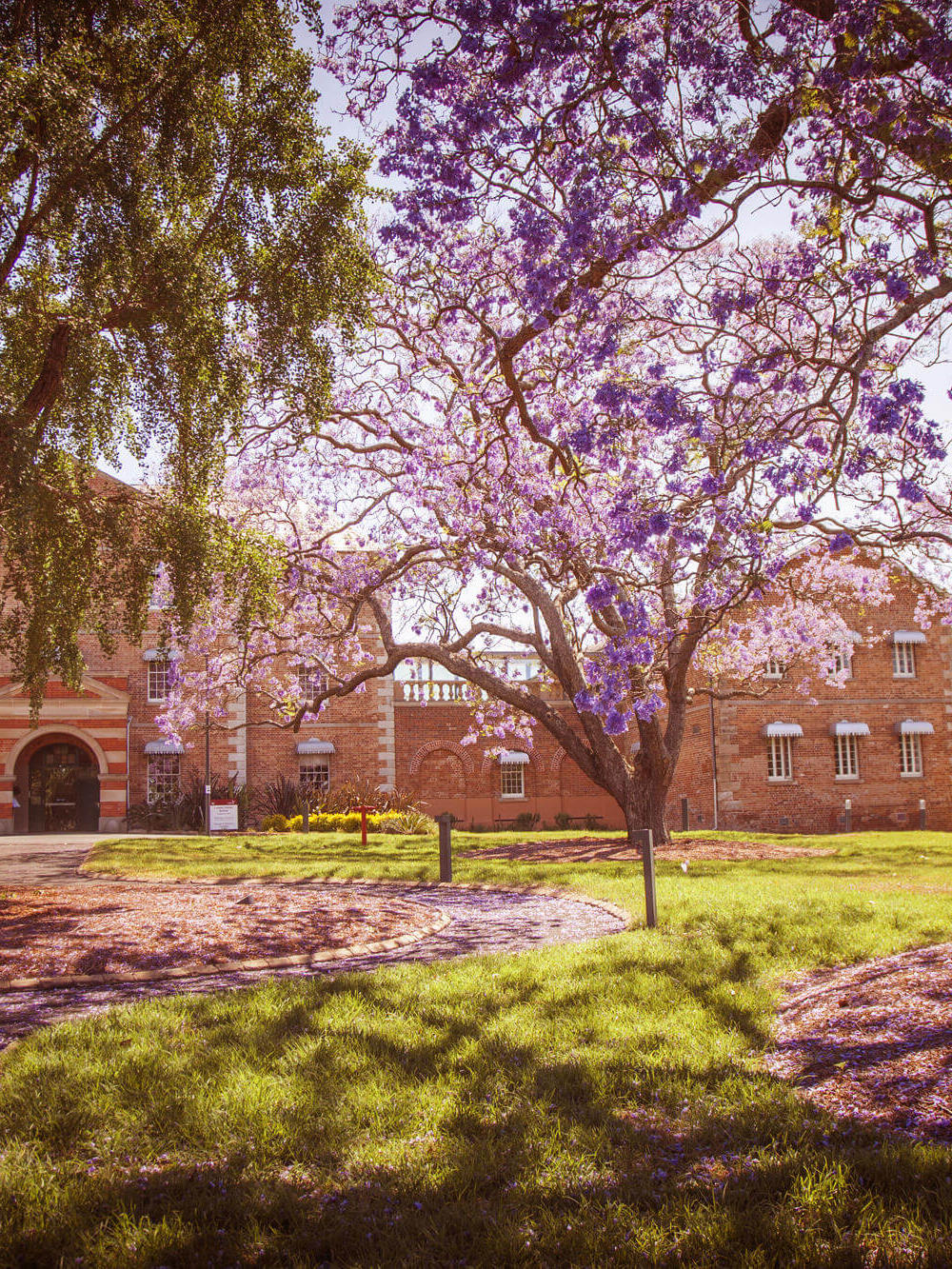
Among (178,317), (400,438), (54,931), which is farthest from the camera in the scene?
(400,438)

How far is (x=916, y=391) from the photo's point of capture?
6.34 metres

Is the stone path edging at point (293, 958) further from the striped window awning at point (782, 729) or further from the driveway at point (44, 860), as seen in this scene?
the striped window awning at point (782, 729)

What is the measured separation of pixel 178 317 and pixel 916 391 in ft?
19.6

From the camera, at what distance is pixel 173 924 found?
7.99 metres

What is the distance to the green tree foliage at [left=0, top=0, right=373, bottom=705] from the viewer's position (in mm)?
7953

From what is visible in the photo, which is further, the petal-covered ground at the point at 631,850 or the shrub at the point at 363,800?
the shrub at the point at 363,800

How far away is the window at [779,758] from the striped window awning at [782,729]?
415mm

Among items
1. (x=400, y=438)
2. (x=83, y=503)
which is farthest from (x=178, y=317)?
(x=400, y=438)

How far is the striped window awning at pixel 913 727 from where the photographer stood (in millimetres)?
30016

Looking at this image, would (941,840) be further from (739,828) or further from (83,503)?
(83,503)

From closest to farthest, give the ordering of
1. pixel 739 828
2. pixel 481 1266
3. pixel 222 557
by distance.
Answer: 1. pixel 481 1266
2. pixel 222 557
3. pixel 739 828

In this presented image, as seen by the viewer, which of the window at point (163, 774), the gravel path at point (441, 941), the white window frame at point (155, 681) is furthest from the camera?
the white window frame at point (155, 681)

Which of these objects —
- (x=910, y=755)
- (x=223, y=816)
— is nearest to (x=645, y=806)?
(x=223, y=816)

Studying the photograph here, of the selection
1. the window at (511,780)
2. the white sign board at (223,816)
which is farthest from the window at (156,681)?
the window at (511,780)
